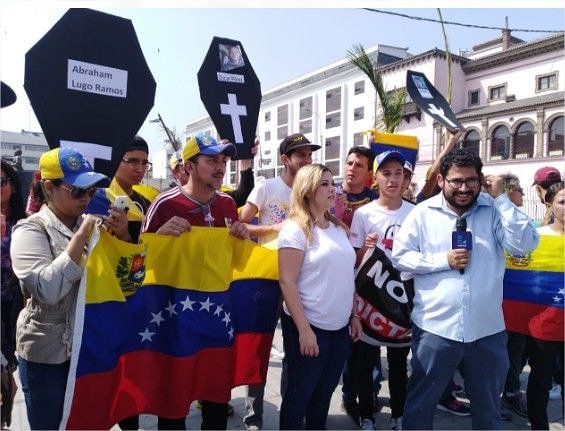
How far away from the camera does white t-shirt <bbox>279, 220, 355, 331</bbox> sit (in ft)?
9.04

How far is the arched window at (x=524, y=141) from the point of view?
99.4 ft

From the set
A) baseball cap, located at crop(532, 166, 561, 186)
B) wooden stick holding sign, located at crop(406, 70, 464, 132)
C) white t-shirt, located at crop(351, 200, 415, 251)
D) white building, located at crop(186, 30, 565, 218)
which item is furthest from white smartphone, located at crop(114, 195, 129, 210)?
white building, located at crop(186, 30, 565, 218)

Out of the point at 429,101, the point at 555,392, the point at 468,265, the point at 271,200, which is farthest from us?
the point at 429,101

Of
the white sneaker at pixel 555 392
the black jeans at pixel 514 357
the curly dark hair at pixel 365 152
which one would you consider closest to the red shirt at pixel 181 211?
the curly dark hair at pixel 365 152

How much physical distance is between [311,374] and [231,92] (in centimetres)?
208

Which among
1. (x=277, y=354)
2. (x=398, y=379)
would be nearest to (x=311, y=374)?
(x=398, y=379)

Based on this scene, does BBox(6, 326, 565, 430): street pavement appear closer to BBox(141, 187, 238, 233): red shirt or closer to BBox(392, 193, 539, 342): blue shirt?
BBox(392, 193, 539, 342): blue shirt

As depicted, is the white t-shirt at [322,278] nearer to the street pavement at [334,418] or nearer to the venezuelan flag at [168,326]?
the venezuelan flag at [168,326]

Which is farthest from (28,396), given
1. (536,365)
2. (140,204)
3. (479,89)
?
(479,89)

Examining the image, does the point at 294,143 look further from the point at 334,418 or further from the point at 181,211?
the point at 334,418

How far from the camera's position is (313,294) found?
2771mm

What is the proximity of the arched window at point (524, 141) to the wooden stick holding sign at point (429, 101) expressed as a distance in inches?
1150

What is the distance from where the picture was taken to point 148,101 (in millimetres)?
2738

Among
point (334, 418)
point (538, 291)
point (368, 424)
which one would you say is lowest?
point (334, 418)
